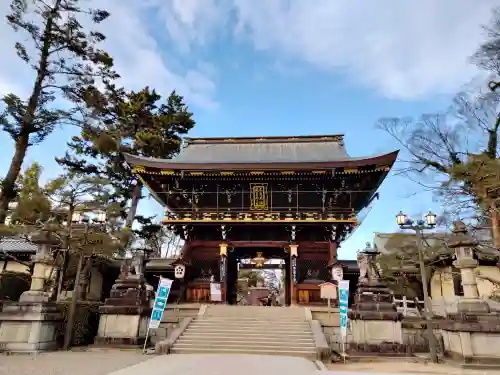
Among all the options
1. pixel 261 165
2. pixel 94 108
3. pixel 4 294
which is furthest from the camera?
pixel 261 165

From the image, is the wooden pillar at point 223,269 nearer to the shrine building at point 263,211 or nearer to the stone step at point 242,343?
the shrine building at point 263,211

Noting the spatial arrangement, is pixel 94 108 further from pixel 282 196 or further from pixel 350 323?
pixel 350 323

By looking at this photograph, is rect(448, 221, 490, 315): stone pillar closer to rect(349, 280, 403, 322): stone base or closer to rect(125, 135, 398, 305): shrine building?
rect(349, 280, 403, 322): stone base

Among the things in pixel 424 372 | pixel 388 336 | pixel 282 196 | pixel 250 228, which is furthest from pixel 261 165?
pixel 424 372

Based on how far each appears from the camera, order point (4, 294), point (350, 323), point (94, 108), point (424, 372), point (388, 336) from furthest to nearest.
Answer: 1. point (4, 294)
2. point (94, 108)
3. point (350, 323)
4. point (388, 336)
5. point (424, 372)

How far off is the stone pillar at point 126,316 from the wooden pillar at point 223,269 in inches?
251

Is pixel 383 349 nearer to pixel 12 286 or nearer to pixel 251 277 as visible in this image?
pixel 12 286

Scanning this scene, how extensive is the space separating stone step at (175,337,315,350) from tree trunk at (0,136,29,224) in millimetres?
9562

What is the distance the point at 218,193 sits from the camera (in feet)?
76.2

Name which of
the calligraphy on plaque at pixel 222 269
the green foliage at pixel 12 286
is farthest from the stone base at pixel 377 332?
the green foliage at pixel 12 286

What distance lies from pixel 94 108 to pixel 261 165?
382 inches

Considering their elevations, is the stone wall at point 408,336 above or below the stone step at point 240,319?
below

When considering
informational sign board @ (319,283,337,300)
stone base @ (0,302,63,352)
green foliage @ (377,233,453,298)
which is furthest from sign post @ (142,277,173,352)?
green foliage @ (377,233,453,298)

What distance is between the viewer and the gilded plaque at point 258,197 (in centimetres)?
2262
